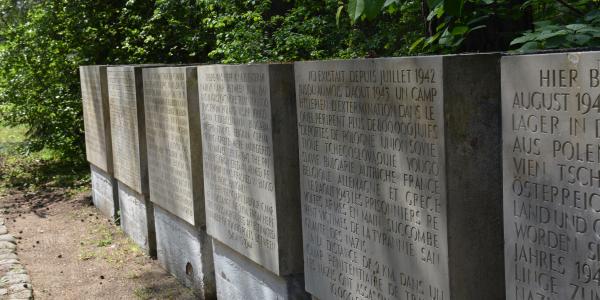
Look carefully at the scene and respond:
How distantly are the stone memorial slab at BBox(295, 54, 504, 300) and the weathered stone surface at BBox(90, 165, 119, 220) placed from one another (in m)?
5.86

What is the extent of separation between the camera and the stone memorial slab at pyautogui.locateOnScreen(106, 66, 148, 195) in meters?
7.69

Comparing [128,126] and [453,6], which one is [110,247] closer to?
[128,126]

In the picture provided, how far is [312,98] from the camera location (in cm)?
405

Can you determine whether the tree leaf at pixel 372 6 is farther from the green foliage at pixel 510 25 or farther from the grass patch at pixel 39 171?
the grass patch at pixel 39 171

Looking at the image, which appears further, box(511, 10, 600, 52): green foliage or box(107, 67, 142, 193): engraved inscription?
box(107, 67, 142, 193): engraved inscription

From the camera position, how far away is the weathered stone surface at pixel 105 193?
9391mm

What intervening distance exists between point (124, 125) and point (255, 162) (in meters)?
3.92

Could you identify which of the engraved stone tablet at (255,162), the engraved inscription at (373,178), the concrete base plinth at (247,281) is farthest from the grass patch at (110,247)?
the engraved inscription at (373,178)

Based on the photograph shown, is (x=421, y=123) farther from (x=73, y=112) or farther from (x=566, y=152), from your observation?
(x=73, y=112)

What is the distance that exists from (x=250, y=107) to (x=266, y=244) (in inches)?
33.7

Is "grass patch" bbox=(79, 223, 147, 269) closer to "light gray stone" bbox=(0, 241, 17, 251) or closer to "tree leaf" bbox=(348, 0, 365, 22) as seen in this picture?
"light gray stone" bbox=(0, 241, 17, 251)

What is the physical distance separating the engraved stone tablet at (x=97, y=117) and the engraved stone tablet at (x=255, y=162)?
13.3 ft

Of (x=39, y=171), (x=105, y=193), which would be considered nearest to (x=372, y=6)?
(x=105, y=193)

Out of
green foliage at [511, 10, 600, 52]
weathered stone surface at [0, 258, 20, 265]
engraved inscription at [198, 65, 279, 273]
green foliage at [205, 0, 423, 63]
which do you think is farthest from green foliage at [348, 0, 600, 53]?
weathered stone surface at [0, 258, 20, 265]
